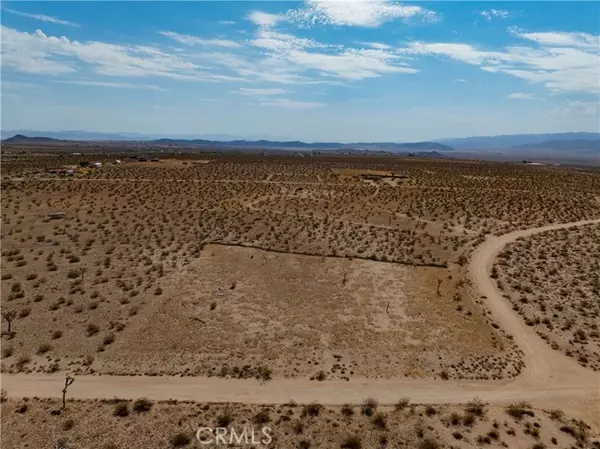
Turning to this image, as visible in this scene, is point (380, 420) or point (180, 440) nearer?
Result: point (180, 440)

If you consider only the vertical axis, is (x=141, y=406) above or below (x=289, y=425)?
above

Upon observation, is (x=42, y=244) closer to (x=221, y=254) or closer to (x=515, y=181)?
(x=221, y=254)

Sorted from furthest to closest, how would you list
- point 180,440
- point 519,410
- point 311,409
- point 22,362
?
point 22,362 < point 519,410 < point 311,409 < point 180,440

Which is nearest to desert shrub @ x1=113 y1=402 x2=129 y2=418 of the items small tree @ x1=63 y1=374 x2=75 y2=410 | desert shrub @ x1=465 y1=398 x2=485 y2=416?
small tree @ x1=63 y1=374 x2=75 y2=410

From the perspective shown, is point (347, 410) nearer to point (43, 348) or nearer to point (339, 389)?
point (339, 389)

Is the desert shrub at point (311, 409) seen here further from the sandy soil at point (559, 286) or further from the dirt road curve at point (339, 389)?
the sandy soil at point (559, 286)

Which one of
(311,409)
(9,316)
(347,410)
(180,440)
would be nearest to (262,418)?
(311,409)

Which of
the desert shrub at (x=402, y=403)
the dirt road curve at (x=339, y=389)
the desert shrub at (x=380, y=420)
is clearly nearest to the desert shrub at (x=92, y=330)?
the dirt road curve at (x=339, y=389)

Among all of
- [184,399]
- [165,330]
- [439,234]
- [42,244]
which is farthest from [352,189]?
[184,399]
